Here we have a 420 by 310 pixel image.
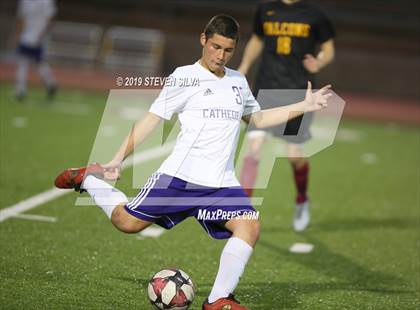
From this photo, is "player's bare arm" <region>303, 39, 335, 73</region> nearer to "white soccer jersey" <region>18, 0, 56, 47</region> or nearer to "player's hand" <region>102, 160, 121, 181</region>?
"player's hand" <region>102, 160, 121, 181</region>

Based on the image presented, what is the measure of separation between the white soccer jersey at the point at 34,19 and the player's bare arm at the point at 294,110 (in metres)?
10.3

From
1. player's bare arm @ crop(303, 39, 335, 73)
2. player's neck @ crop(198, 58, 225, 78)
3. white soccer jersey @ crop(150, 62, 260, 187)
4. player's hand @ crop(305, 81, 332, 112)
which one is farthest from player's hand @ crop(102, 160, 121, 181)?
player's bare arm @ crop(303, 39, 335, 73)

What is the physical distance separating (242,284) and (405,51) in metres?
16.0

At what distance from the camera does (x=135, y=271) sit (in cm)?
597

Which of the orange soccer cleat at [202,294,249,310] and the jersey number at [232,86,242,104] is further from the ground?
the jersey number at [232,86,242,104]

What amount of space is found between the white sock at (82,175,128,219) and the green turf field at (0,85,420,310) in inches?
22.2

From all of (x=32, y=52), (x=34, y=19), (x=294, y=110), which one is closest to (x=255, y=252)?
(x=294, y=110)

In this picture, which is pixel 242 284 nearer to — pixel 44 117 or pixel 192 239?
pixel 192 239

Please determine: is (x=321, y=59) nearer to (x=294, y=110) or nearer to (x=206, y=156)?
(x=294, y=110)

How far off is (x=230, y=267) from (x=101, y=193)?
1067 millimetres

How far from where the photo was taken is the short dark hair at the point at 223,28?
491 centimetres

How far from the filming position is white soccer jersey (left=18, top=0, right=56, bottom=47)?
14977 mm

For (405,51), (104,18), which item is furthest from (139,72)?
(405,51)

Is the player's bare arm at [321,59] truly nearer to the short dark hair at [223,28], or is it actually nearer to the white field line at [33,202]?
the short dark hair at [223,28]
